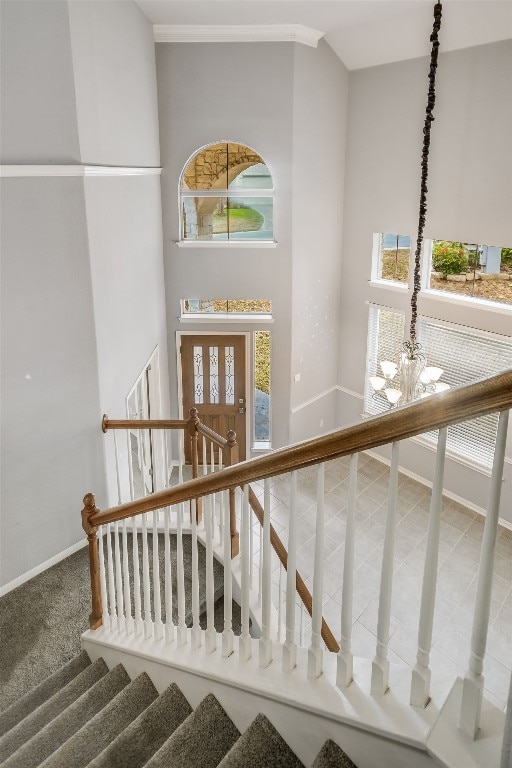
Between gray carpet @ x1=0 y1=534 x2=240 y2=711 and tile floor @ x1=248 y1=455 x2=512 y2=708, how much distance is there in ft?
3.45

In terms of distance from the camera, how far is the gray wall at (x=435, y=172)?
220 inches

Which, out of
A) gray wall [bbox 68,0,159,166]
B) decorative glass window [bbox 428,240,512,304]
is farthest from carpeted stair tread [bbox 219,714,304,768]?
decorative glass window [bbox 428,240,512,304]

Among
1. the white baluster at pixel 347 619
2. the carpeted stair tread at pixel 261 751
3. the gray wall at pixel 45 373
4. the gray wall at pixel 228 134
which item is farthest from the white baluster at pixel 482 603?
the gray wall at pixel 228 134

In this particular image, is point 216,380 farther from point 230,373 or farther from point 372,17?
point 372,17

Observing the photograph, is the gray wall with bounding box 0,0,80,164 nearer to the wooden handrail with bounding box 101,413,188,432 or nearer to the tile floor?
the wooden handrail with bounding box 101,413,188,432

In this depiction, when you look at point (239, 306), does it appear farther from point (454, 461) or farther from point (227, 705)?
point (227, 705)

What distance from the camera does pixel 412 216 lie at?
653 cm

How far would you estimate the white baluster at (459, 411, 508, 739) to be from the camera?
108 centimetres

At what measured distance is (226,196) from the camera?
6609 mm

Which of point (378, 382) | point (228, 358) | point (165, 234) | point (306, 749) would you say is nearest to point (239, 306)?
point (228, 358)

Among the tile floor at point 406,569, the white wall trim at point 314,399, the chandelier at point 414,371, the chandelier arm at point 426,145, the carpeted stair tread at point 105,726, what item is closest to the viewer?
the carpeted stair tread at point 105,726

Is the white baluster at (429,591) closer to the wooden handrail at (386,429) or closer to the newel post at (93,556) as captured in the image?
the wooden handrail at (386,429)

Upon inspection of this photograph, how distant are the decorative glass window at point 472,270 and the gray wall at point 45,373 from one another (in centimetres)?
434

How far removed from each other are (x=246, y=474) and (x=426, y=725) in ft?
2.61
